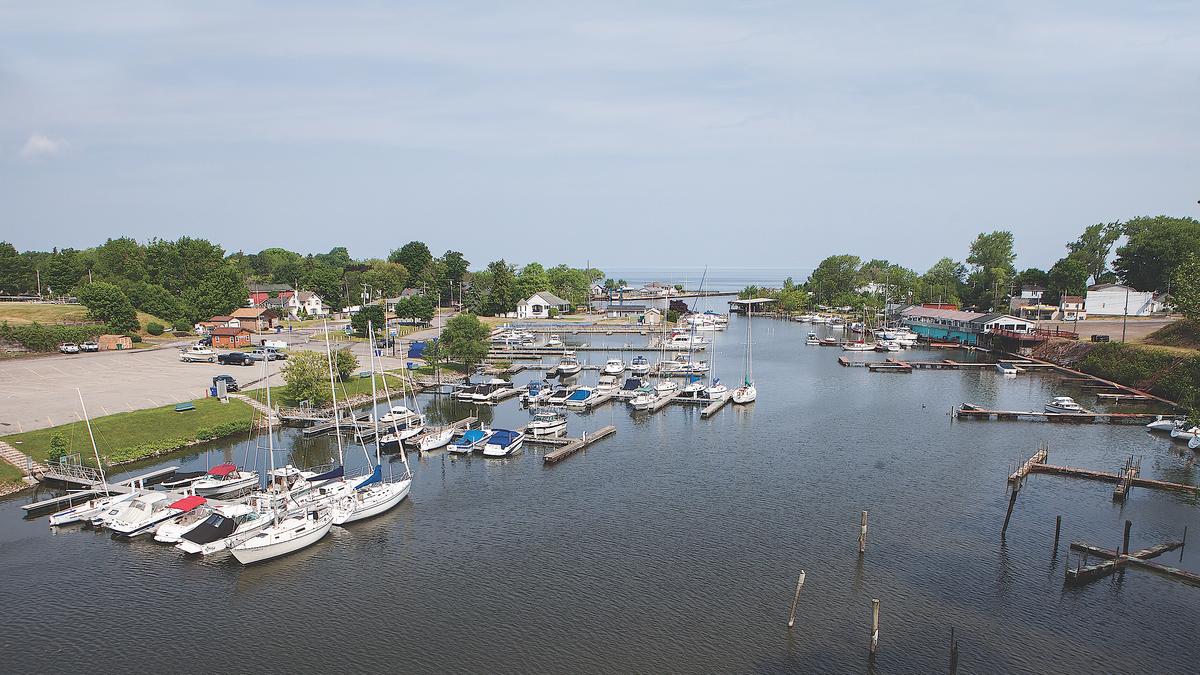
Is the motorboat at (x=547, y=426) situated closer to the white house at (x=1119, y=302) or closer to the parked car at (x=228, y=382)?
the parked car at (x=228, y=382)

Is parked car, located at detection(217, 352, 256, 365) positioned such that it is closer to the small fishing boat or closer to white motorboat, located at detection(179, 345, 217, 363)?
white motorboat, located at detection(179, 345, 217, 363)

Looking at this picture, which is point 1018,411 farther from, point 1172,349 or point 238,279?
point 238,279

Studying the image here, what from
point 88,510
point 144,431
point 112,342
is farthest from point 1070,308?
point 112,342

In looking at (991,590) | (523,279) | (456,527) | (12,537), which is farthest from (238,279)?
(991,590)

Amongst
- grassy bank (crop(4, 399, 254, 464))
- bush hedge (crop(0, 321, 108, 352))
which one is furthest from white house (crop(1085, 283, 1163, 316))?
bush hedge (crop(0, 321, 108, 352))

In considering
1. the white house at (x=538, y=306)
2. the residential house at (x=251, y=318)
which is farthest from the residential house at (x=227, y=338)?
the white house at (x=538, y=306)

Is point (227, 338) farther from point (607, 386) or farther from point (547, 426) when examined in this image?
point (547, 426)
